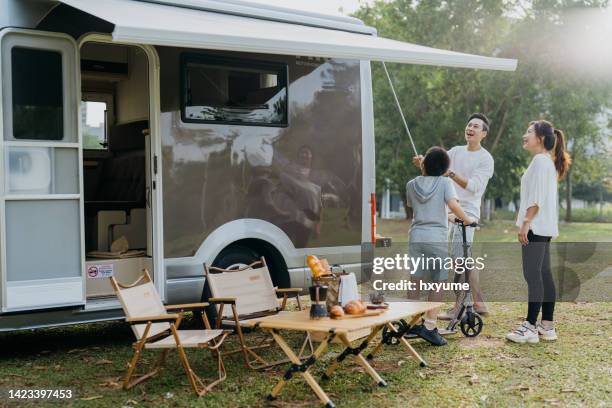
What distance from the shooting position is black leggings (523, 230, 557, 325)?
578 cm

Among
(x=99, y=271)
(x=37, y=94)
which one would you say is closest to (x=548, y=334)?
(x=99, y=271)

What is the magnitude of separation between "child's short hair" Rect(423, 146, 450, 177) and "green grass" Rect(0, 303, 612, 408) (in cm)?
136

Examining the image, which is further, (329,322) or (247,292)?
(247,292)

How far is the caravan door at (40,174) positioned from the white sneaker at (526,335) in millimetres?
3312

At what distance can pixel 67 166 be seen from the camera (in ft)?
17.3

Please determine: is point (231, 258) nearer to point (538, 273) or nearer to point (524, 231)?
point (524, 231)

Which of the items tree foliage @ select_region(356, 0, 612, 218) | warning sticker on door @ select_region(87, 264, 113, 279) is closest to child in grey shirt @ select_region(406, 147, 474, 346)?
warning sticker on door @ select_region(87, 264, 113, 279)

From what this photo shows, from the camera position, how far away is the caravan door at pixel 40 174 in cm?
501

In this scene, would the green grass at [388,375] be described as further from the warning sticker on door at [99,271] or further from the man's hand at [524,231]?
the man's hand at [524,231]

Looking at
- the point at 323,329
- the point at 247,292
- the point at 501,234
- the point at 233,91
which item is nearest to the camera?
the point at 323,329

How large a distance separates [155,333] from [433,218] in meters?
2.26

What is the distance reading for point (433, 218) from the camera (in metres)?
5.74

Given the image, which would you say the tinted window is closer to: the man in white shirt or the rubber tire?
the rubber tire

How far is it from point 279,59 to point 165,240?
1832mm
